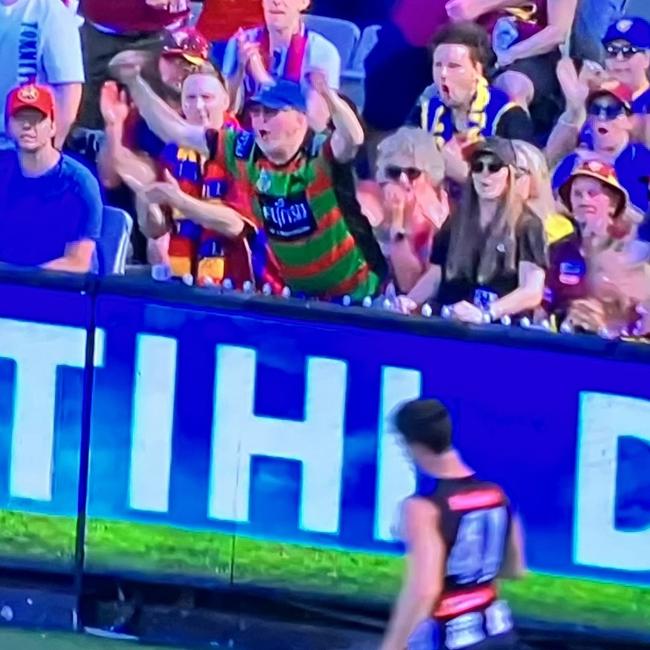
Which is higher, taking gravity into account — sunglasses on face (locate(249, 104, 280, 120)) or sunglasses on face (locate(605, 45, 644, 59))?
sunglasses on face (locate(605, 45, 644, 59))

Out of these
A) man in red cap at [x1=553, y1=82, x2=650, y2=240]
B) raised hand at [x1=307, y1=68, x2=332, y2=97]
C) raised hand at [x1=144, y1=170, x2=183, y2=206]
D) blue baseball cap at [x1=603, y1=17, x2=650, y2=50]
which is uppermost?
blue baseball cap at [x1=603, y1=17, x2=650, y2=50]

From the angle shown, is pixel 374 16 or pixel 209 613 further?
pixel 209 613

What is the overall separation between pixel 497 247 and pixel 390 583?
1.19 metres

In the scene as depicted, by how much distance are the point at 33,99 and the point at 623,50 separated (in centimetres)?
197

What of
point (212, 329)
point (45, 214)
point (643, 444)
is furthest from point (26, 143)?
point (643, 444)

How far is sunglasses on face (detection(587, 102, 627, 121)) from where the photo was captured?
5574 millimetres

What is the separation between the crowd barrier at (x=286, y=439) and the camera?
5734 millimetres

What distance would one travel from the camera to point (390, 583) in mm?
5902

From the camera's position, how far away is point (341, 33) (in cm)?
574

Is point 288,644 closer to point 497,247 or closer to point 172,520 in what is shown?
point 172,520

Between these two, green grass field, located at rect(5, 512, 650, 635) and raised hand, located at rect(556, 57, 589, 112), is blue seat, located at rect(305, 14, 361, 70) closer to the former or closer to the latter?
raised hand, located at rect(556, 57, 589, 112)

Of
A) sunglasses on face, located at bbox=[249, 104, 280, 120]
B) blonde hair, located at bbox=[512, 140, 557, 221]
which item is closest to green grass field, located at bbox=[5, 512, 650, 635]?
blonde hair, located at bbox=[512, 140, 557, 221]

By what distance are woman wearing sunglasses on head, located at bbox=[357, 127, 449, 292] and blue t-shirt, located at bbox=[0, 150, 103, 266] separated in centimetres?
94

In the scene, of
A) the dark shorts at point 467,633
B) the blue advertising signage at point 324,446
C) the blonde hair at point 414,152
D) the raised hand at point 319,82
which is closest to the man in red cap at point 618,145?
the blonde hair at point 414,152
